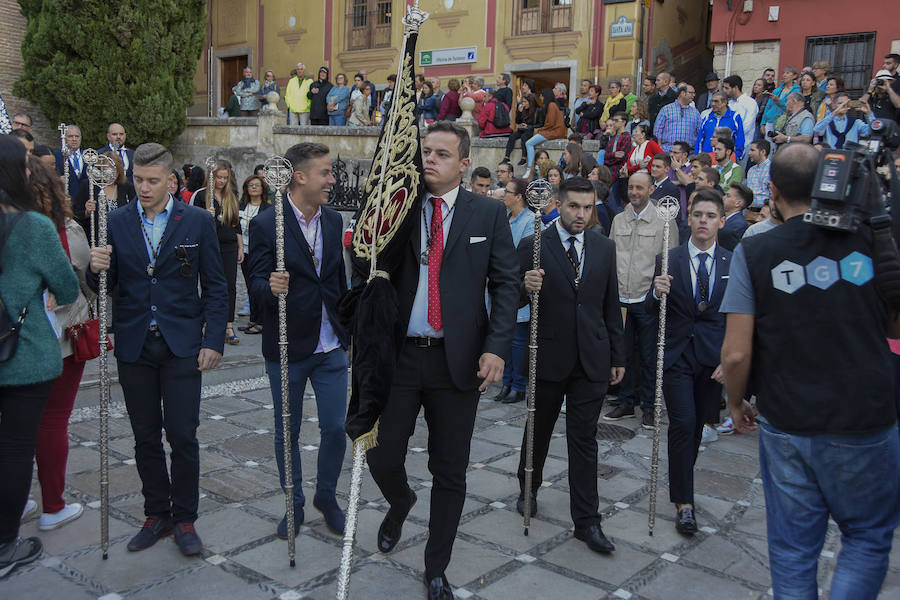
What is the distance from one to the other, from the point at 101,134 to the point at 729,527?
1851 cm

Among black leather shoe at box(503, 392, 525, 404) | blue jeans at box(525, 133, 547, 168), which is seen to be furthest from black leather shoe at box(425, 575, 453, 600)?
blue jeans at box(525, 133, 547, 168)

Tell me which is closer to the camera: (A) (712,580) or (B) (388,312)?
(B) (388,312)

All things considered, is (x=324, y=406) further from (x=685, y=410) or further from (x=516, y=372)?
(x=516, y=372)

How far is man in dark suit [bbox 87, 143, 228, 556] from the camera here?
13.7 ft

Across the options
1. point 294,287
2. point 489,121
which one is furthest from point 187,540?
point 489,121

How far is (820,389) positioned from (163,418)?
3.25 metres

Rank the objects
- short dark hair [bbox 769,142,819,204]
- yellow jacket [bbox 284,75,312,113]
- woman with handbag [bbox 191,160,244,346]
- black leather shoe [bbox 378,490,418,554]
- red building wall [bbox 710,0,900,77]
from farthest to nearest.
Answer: yellow jacket [bbox 284,75,312,113]
red building wall [bbox 710,0,900,77]
woman with handbag [bbox 191,160,244,346]
black leather shoe [bbox 378,490,418,554]
short dark hair [bbox 769,142,819,204]

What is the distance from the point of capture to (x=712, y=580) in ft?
13.6

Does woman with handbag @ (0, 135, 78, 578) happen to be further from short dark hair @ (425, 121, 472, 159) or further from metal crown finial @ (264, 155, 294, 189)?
short dark hair @ (425, 121, 472, 159)

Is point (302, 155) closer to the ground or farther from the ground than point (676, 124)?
closer to the ground

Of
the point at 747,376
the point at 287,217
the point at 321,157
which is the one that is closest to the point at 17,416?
the point at 287,217

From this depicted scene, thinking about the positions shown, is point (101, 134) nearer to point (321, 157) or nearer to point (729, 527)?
point (321, 157)

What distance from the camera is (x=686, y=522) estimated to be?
4703 mm

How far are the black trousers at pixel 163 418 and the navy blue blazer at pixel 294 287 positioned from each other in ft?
1.63
